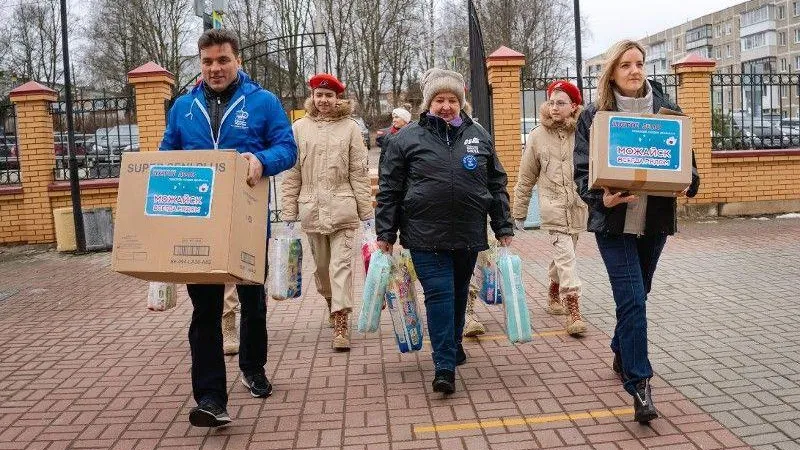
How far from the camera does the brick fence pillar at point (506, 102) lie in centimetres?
1130

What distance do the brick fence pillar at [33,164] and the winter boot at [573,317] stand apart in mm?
8585

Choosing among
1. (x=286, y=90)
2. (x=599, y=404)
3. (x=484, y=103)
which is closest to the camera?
(x=599, y=404)

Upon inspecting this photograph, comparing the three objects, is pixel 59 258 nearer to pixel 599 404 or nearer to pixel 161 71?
pixel 161 71

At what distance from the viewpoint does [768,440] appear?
11.3ft

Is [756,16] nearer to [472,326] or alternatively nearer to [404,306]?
[472,326]

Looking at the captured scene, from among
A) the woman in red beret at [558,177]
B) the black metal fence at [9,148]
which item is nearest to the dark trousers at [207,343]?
the woman in red beret at [558,177]

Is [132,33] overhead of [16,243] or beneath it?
overhead

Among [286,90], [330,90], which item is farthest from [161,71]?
[286,90]

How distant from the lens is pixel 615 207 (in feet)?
12.2

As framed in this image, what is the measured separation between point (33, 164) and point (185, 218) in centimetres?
906

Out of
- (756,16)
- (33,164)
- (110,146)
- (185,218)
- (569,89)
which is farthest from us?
(756,16)

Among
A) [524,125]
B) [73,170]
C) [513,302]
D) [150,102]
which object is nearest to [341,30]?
[150,102]

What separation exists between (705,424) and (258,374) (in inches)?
94.7

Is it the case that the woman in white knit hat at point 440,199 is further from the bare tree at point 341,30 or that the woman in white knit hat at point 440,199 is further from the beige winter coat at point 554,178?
the bare tree at point 341,30
